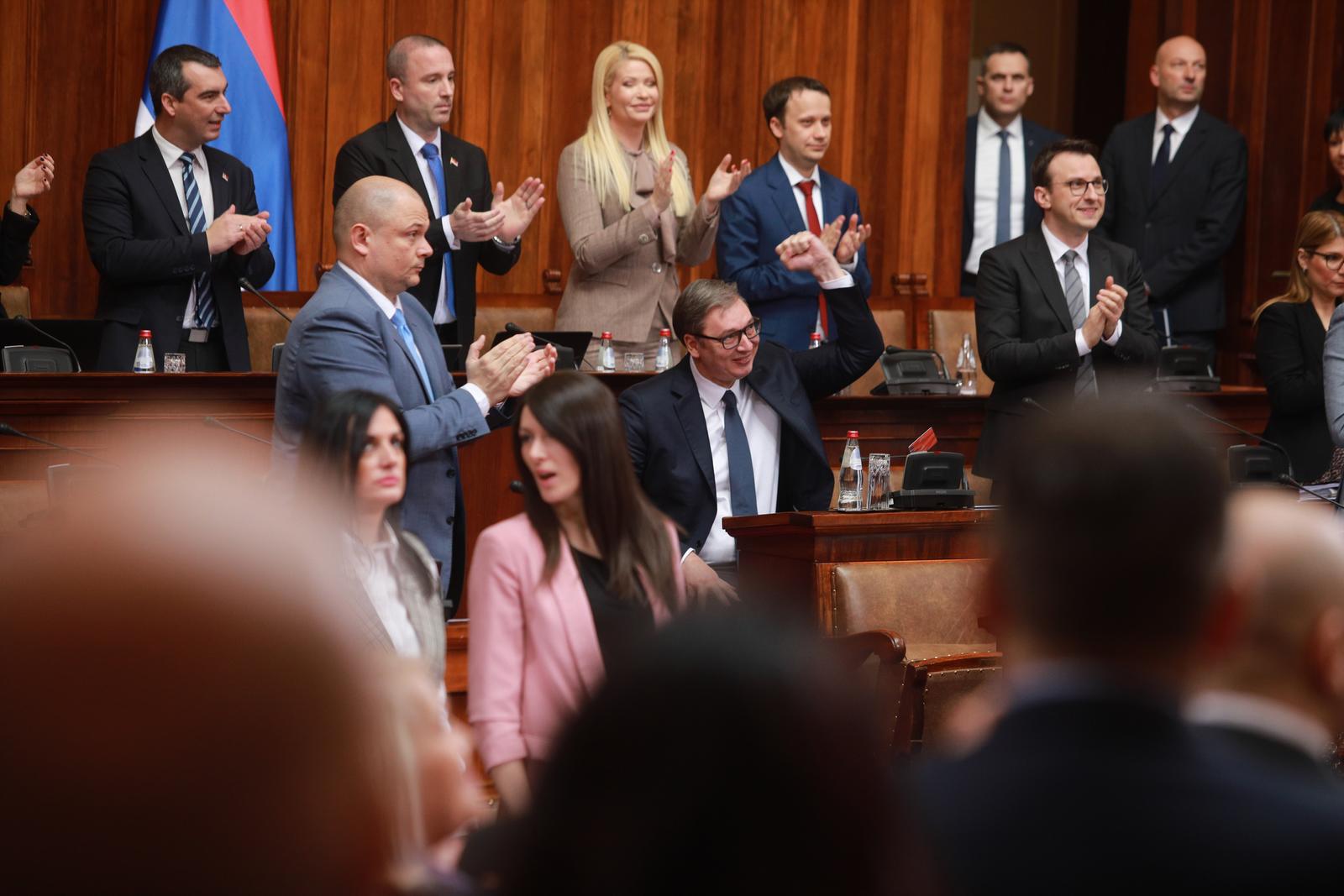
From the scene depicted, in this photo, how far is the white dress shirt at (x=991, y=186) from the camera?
7.74m

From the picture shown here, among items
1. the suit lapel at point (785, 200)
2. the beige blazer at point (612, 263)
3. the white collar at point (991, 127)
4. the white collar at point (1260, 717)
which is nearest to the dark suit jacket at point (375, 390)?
the beige blazer at point (612, 263)

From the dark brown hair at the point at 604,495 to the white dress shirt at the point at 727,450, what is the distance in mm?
1565

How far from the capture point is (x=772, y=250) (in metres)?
6.27

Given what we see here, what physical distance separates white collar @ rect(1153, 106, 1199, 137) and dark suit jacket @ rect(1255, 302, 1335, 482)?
2.25 metres

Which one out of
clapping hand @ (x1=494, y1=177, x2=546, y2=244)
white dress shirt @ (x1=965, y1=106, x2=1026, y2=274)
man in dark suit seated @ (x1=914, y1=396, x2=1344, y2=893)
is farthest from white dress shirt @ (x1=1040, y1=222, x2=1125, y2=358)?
man in dark suit seated @ (x1=914, y1=396, x2=1344, y2=893)

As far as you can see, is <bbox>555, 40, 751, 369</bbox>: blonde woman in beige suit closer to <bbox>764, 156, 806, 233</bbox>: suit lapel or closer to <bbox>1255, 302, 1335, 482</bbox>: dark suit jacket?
<bbox>764, 156, 806, 233</bbox>: suit lapel

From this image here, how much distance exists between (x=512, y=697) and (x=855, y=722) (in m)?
2.08

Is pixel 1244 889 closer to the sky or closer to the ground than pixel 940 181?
closer to the ground

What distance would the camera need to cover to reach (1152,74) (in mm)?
7578

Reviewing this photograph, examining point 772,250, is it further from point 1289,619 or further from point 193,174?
point 1289,619

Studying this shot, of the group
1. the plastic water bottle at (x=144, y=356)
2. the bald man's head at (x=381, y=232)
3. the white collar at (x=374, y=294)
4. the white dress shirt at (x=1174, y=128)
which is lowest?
the plastic water bottle at (x=144, y=356)

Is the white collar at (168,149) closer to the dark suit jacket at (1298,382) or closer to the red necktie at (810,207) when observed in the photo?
the red necktie at (810,207)

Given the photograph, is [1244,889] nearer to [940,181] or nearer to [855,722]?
[855,722]

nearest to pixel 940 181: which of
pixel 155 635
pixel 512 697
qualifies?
pixel 512 697
